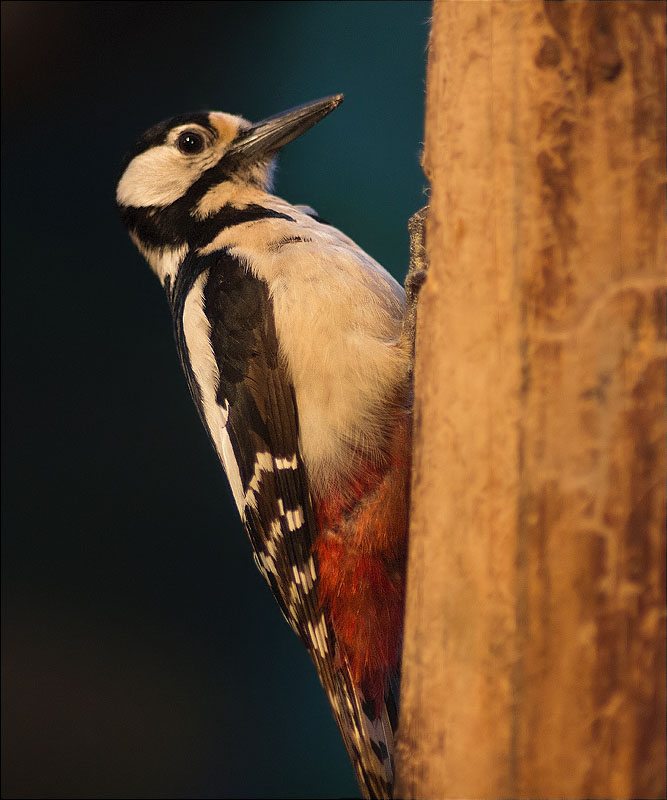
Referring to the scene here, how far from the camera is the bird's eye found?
5.16 feet

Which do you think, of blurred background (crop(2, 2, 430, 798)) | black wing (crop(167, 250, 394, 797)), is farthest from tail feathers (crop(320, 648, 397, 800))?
blurred background (crop(2, 2, 430, 798))

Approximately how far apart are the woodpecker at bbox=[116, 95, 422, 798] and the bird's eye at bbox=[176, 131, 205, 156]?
0.28m

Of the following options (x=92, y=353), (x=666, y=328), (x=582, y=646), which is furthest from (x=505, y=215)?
(x=92, y=353)

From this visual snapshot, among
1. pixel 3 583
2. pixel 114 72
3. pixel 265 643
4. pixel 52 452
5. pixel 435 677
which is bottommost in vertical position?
pixel 265 643

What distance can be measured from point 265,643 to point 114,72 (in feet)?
5.78

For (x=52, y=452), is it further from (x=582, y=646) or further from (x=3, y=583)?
(x=582, y=646)

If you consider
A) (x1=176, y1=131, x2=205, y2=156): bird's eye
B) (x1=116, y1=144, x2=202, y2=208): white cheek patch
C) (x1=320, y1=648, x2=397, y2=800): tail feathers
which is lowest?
(x1=320, y1=648, x2=397, y2=800): tail feathers

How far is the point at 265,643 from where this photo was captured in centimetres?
223

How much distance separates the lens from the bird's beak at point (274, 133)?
154 cm

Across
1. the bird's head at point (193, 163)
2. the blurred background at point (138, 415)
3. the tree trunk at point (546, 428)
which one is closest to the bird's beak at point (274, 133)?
the bird's head at point (193, 163)

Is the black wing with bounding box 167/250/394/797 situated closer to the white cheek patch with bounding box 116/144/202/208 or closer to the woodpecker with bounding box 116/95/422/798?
the woodpecker with bounding box 116/95/422/798

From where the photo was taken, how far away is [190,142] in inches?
61.8

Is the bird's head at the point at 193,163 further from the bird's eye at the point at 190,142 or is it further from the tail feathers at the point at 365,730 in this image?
the tail feathers at the point at 365,730

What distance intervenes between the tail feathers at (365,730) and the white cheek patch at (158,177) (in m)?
0.98
